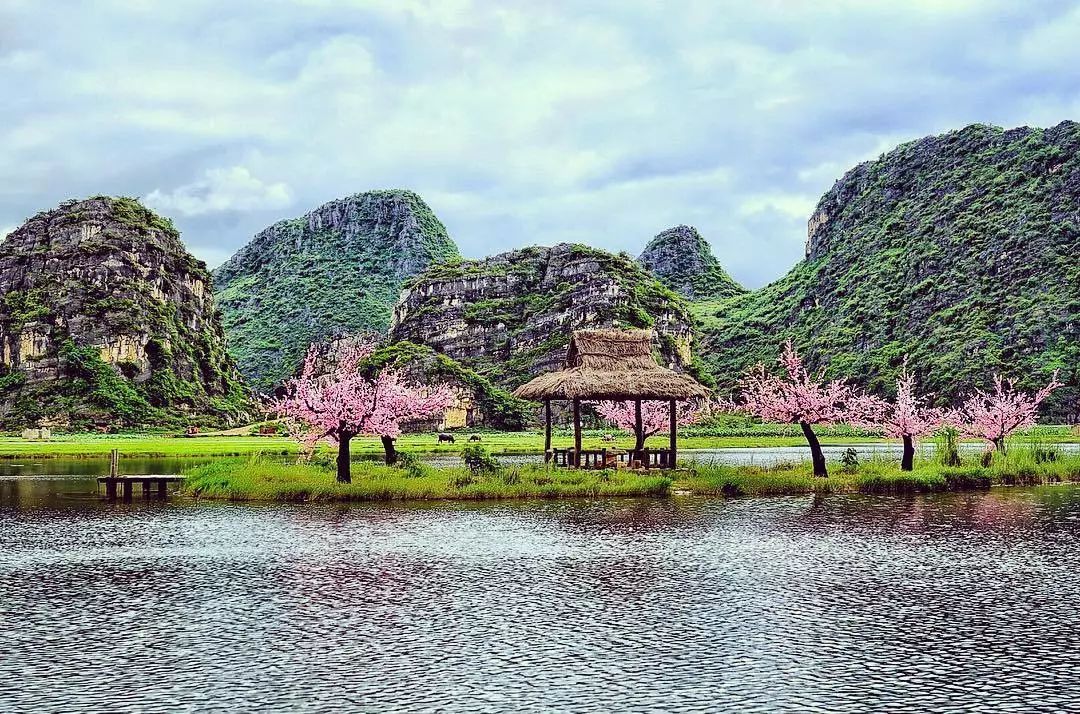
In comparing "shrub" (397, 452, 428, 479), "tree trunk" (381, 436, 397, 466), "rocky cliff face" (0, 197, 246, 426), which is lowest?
"shrub" (397, 452, 428, 479)

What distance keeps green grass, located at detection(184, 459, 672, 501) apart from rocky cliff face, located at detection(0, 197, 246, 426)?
121 m

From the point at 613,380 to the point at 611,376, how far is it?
590 millimetres

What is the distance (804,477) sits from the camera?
40.7m

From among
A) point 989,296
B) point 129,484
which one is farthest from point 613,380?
point 989,296

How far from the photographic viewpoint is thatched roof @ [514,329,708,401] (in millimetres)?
45031

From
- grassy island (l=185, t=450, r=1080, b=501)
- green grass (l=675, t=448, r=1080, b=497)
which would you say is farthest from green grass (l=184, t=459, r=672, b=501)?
green grass (l=675, t=448, r=1080, b=497)

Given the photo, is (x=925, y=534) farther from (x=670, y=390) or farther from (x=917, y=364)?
(x=917, y=364)

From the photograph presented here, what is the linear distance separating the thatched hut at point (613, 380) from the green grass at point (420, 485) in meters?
4.63

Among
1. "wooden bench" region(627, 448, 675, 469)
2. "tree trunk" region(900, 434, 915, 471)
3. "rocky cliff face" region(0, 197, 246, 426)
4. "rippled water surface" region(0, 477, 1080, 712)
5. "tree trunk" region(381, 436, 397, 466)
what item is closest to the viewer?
"rippled water surface" region(0, 477, 1080, 712)

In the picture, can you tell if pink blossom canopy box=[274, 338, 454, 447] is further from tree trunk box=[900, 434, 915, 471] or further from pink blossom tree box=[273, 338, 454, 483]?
tree trunk box=[900, 434, 915, 471]

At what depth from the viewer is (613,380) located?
46125 mm

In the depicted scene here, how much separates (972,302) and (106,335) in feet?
466

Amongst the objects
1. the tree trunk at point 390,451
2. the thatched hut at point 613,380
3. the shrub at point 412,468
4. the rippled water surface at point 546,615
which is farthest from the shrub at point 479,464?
the rippled water surface at point 546,615

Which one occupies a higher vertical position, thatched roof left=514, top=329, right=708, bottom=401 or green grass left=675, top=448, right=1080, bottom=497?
thatched roof left=514, top=329, right=708, bottom=401
